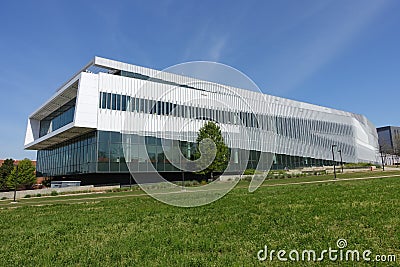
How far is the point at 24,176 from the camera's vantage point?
70062 millimetres

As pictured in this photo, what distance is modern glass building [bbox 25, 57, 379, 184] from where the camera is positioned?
938 cm

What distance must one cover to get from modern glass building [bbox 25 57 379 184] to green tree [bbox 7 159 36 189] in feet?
9.25

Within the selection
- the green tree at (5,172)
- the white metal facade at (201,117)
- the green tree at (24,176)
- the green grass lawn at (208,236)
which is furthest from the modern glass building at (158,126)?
the green tree at (5,172)

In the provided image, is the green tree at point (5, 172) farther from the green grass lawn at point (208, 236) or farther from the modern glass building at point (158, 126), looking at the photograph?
the green grass lawn at point (208, 236)

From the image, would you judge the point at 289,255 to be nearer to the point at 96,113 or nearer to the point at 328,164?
the point at 96,113

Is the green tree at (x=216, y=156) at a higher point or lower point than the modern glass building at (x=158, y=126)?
lower

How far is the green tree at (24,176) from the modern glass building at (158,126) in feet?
9.25

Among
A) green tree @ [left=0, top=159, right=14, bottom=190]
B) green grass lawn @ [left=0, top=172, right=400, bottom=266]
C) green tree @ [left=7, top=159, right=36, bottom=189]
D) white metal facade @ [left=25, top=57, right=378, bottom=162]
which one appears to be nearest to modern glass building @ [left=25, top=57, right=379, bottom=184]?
white metal facade @ [left=25, top=57, right=378, bottom=162]

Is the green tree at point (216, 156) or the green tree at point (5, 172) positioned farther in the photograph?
the green tree at point (5, 172)

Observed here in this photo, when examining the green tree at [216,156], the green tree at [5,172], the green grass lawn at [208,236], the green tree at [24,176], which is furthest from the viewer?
the green tree at [5,172]

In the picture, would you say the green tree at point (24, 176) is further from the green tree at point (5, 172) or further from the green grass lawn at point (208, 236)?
the green grass lawn at point (208, 236)

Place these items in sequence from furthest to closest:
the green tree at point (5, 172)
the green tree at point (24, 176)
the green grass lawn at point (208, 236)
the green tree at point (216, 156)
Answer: the green tree at point (5, 172) → the green tree at point (24, 176) → the green tree at point (216, 156) → the green grass lawn at point (208, 236)

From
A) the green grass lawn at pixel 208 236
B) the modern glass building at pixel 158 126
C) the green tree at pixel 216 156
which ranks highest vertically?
the modern glass building at pixel 158 126

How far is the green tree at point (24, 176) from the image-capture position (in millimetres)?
67750
